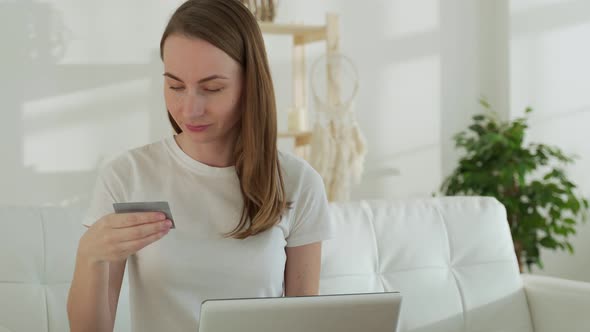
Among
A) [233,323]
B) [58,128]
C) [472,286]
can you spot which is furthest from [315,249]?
[58,128]

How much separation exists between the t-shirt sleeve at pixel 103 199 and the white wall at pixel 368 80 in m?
2.36

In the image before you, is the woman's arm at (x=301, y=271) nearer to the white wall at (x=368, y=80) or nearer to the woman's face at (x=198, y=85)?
the woman's face at (x=198, y=85)

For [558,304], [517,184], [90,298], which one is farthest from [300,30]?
[90,298]

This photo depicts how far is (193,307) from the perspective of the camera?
5.51ft

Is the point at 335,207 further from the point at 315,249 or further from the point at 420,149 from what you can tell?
the point at 420,149

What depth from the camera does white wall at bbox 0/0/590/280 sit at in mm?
3889

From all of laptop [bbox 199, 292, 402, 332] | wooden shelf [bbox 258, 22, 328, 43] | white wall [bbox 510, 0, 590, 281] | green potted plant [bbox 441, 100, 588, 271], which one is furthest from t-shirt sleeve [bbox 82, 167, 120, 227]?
white wall [bbox 510, 0, 590, 281]

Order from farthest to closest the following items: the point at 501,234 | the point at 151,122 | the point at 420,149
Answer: the point at 420,149 < the point at 151,122 < the point at 501,234

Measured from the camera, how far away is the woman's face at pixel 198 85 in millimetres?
1564

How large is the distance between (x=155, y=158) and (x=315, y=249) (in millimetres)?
404

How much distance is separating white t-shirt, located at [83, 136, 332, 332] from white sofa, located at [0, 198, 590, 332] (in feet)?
2.00

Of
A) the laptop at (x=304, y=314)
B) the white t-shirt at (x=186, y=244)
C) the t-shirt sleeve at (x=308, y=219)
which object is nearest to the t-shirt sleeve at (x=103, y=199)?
the white t-shirt at (x=186, y=244)

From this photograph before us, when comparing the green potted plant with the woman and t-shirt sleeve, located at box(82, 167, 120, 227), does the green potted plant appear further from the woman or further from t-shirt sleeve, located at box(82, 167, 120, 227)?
t-shirt sleeve, located at box(82, 167, 120, 227)

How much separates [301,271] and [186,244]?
0.28 meters
